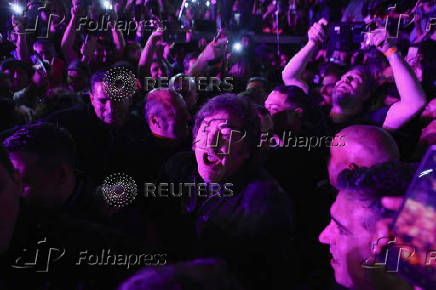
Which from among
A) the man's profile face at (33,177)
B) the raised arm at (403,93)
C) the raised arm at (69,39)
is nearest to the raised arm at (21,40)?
the raised arm at (69,39)

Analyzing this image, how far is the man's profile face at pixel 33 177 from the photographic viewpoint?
54.4 inches

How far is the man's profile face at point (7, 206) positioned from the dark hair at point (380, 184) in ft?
3.55

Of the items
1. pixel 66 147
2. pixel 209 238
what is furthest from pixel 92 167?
pixel 209 238

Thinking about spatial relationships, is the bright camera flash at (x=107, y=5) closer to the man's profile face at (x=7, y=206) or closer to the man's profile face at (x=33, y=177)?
the man's profile face at (x=33, y=177)

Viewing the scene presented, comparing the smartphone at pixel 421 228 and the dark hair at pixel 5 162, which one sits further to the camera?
the dark hair at pixel 5 162

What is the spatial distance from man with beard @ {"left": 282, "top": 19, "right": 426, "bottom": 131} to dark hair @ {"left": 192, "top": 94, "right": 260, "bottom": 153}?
3.91 ft

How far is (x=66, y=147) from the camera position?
5.07 ft

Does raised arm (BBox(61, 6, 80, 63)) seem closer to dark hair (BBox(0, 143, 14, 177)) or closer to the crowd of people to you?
the crowd of people

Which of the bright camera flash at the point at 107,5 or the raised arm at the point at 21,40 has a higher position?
the bright camera flash at the point at 107,5

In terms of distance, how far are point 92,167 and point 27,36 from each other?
11.0 ft

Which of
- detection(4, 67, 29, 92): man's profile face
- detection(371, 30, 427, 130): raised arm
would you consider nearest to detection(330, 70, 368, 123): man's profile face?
detection(371, 30, 427, 130): raised arm

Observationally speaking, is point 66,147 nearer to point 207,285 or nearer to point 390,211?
point 207,285

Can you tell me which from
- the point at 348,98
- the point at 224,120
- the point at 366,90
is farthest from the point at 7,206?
the point at 366,90

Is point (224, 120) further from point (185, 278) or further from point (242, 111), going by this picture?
point (185, 278)
